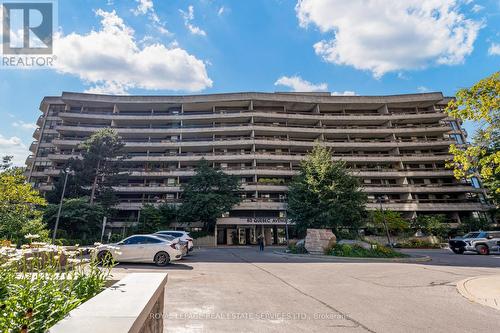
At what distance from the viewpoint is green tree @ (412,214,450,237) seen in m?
33.1

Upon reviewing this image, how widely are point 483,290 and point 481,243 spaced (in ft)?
63.4

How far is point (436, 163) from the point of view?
41031 millimetres

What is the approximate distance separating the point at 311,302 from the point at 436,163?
47.4 m

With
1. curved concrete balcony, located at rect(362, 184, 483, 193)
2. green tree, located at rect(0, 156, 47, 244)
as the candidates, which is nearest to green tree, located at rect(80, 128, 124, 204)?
green tree, located at rect(0, 156, 47, 244)

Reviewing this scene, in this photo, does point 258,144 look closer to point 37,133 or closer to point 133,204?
point 133,204

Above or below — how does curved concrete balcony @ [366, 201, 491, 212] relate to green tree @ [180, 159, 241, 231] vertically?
below

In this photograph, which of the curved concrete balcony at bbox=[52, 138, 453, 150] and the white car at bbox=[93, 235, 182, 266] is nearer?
the white car at bbox=[93, 235, 182, 266]

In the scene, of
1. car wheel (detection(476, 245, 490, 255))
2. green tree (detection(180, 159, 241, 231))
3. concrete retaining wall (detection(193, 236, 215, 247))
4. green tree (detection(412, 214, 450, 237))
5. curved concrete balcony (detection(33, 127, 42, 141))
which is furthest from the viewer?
curved concrete balcony (detection(33, 127, 42, 141))

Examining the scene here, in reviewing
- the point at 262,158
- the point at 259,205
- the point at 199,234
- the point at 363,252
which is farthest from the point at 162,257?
the point at 262,158

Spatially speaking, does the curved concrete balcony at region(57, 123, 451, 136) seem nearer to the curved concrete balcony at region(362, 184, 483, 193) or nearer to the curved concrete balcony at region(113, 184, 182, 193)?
the curved concrete balcony at region(113, 184, 182, 193)

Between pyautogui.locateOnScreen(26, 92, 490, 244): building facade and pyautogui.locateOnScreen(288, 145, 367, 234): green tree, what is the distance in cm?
1080

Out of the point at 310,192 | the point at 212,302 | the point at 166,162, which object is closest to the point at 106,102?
the point at 166,162

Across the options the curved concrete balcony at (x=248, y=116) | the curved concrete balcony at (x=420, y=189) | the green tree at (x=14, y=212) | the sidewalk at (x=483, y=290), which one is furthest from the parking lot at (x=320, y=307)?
the curved concrete balcony at (x=248, y=116)

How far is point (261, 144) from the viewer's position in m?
39.1
